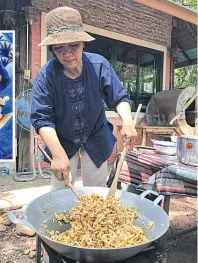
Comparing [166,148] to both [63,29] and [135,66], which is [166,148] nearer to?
[63,29]

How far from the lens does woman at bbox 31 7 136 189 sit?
1.64 meters

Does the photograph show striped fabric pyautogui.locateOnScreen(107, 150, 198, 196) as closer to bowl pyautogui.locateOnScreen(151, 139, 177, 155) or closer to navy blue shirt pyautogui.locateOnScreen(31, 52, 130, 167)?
bowl pyautogui.locateOnScreen(151, 139, 177, 155)

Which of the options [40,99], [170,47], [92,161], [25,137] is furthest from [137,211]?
[170,47]

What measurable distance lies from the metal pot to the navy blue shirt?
49cm

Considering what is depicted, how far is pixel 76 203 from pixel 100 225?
310mm

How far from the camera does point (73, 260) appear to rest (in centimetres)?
126

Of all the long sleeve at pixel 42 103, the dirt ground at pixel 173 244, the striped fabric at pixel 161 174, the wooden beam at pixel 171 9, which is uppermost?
the wooden beam at pixel 171 9

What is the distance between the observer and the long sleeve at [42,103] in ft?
5.71

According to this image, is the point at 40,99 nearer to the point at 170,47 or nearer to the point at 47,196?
the point at 47,196

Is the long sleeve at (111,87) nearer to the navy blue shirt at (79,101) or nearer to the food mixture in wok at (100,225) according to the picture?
the navy blue shirt at (79,101)

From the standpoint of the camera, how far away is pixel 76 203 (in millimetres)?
1644

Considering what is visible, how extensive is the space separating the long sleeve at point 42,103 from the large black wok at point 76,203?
1.47ft

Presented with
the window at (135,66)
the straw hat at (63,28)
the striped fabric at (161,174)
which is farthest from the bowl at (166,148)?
the window at (135,66)

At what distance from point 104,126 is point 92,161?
0.91 ft
